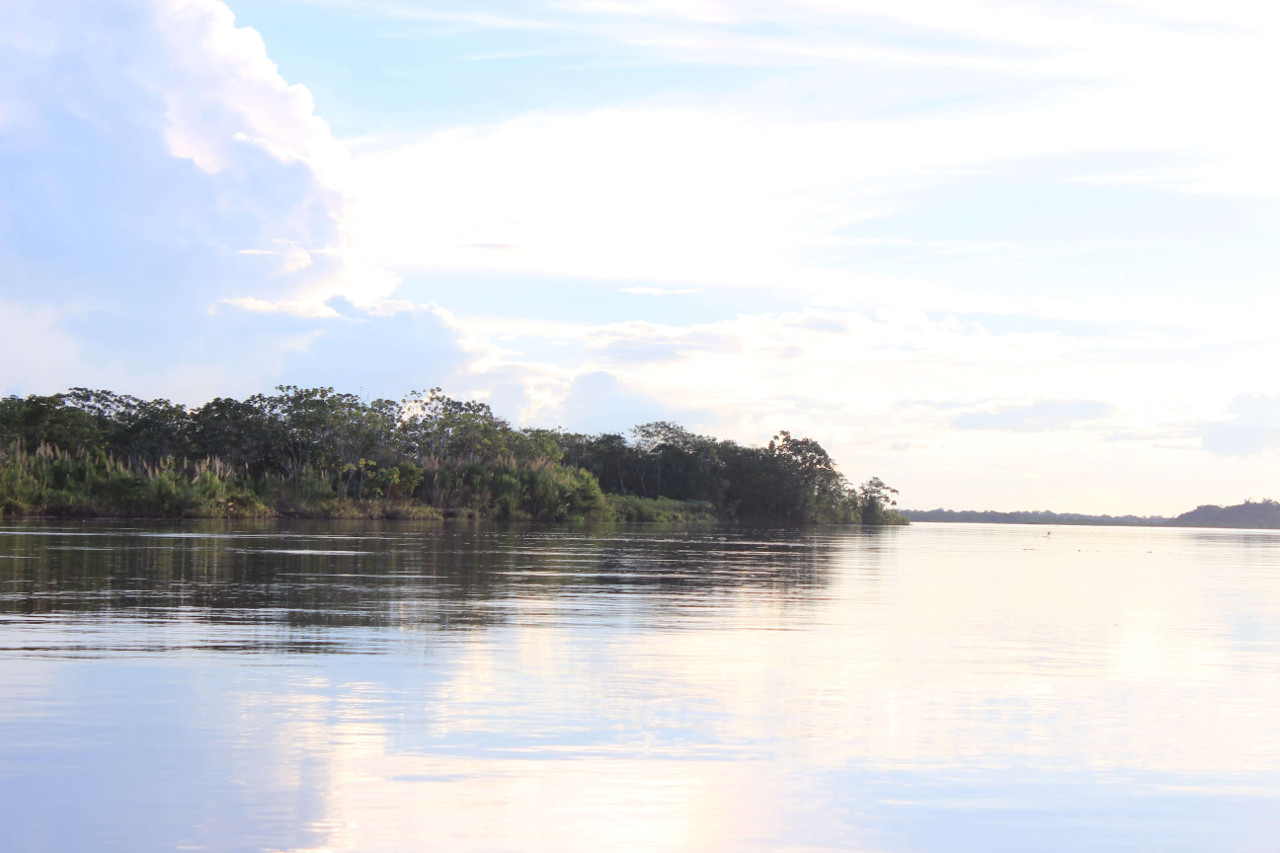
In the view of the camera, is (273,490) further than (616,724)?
Yes

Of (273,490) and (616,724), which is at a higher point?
(273,490)

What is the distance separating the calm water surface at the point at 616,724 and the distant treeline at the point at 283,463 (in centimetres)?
3694

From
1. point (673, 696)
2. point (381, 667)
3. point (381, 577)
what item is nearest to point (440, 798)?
point (673, 696)

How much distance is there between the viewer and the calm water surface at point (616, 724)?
4852mm

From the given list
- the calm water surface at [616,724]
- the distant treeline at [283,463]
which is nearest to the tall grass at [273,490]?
the distant treeline at [283,463]

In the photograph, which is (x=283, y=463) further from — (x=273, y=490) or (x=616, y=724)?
(x=616, y=724)

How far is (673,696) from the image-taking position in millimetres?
7824

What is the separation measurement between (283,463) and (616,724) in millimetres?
59378

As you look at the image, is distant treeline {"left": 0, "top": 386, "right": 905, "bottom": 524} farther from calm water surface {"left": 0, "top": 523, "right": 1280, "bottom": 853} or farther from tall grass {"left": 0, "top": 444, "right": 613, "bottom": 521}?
calm water surface {"left": 0, "top": 523, "right": 1280, "bottom": 853}

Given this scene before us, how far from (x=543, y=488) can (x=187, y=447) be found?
21.4 m

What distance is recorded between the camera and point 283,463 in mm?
62750

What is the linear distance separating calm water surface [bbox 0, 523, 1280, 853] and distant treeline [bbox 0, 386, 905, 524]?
36.9 m

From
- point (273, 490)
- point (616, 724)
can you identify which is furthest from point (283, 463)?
point (616, 724)

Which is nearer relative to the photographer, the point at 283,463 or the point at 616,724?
the point at 616,724
